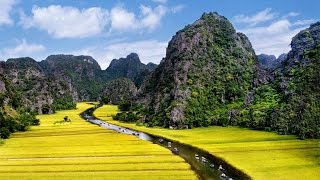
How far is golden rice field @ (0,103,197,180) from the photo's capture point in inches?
2406

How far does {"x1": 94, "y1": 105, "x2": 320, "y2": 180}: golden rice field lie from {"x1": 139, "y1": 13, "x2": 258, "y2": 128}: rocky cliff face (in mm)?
18084

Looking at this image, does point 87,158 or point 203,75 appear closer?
point 87,158

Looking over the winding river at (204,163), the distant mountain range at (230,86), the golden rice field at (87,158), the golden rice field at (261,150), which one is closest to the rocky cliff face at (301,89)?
the distant mountain range at (230,86)

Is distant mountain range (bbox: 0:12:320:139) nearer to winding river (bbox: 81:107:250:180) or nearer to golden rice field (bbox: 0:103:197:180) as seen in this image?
winding river (bbox: 81:107:250:180)

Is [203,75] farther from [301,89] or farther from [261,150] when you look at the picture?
[261,150]

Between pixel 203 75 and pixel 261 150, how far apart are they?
244 feet

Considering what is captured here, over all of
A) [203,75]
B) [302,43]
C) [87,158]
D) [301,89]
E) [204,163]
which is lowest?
[204,163]

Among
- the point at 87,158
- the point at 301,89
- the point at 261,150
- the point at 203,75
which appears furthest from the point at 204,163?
the point at 203,75

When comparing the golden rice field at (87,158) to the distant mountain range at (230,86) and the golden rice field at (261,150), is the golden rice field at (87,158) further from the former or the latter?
the distant mountain range at (230,86)

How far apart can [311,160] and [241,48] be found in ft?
362

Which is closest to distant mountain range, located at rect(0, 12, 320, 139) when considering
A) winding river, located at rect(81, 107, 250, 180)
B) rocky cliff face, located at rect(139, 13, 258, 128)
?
rocky cliff face, located at rect(139, 13, 258, 128)

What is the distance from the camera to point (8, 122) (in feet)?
406

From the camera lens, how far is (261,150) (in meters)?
77.8

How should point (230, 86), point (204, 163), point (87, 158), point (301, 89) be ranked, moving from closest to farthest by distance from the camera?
point (204, 163)
point (87, 158)
point (301, 89)
point (230, 86)
